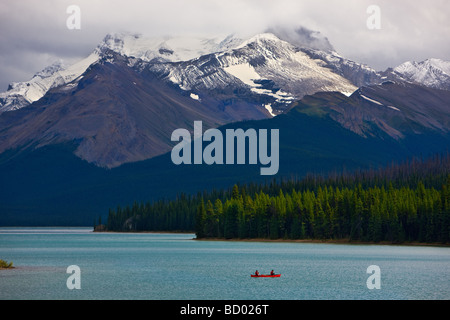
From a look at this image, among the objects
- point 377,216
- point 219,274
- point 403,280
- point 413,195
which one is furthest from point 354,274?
point 413,195

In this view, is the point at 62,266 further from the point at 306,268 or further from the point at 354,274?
the point at 354,274

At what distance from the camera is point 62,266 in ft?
410

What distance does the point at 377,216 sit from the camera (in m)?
180

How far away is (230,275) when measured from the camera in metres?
112

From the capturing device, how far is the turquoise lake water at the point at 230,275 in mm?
89188

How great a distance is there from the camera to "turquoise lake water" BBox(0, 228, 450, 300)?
293 ft

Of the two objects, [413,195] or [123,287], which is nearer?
[123,287]
